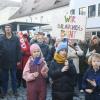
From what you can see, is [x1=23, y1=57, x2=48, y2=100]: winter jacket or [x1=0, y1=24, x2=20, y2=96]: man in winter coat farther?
[x1=0, y1=24, x2=20, y2=96]: man in winter coat

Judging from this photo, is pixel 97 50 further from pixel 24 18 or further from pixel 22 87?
pixel 24 18

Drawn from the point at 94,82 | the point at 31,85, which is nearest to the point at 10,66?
the point at 31,85

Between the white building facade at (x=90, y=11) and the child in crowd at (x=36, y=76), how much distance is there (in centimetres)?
3228

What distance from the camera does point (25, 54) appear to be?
953 cm

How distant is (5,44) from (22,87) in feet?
6.47

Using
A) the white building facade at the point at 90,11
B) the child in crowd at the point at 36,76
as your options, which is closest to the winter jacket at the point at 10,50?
the child in crowd at the point at 36,76

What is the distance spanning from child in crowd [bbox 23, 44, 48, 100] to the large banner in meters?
2.04

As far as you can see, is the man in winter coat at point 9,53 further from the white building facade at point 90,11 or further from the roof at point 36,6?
the roof at point 36,6

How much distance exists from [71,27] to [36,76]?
250 cm

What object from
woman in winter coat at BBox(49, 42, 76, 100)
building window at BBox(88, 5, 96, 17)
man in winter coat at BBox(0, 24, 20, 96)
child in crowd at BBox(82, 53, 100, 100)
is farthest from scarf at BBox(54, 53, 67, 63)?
building window at BBox(88, 5, 96, 17)

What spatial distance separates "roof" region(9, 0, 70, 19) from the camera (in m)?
54.6

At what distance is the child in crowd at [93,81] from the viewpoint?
573cm

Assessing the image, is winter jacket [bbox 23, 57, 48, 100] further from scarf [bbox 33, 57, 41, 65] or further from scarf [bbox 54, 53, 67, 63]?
scarf [bbox 54, 53, 67, 63]

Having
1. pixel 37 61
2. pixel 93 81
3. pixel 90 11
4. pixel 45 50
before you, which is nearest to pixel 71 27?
pixel 45 50
